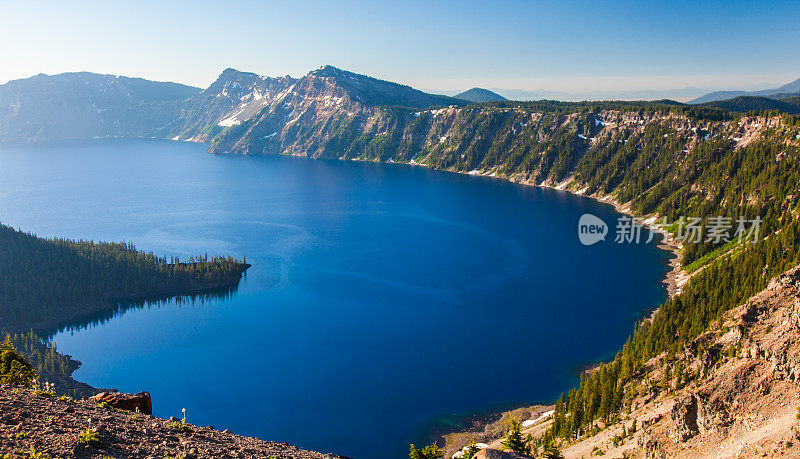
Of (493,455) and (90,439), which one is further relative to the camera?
(493,455)

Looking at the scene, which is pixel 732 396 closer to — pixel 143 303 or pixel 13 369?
pixel 13 369

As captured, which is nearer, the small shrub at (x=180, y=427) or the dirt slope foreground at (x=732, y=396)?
the small shrub at (x=180, y=427)

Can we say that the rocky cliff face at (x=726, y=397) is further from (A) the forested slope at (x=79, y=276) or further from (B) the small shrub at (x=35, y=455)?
(A) the forested slope at (x=79, y=276)

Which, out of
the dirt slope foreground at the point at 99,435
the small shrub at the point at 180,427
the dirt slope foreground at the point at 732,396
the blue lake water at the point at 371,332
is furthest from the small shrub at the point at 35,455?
the dirt slope foreground at the point at 732,396

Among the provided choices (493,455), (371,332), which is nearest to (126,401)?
(493,455)

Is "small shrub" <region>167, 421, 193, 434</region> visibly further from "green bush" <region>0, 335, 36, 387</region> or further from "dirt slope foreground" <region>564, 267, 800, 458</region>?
"dirt slope foreground" <region>564, 267, 800, 458</region>

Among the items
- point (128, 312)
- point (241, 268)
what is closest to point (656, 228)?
point (241, 268)
